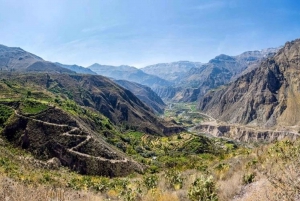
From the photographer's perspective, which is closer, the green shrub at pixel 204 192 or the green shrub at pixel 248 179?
the green shrub at pixel 204 192

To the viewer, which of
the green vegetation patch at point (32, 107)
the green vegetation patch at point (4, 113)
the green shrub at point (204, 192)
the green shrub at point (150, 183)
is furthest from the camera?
the green vegetation patch at point (32, 107)

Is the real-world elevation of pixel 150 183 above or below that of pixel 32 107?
below

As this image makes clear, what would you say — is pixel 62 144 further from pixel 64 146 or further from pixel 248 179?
pixel 248 179

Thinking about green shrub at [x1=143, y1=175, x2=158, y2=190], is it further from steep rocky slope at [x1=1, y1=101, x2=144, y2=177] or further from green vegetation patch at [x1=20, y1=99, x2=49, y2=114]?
green vegetation patch at [x1=20, y1=99, x2=49, y2=114]

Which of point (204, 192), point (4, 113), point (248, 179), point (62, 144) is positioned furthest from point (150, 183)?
point (4, 113)

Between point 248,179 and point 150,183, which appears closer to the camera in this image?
point 248,179

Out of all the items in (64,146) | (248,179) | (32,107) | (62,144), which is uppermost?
(248,179)

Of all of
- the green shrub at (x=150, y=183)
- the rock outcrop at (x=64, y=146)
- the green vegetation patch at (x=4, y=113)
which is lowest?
the rock outcrop at (x=64, y=146)

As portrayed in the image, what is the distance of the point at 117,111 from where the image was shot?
620ft

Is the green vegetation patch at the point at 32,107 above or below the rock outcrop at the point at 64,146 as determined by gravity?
above

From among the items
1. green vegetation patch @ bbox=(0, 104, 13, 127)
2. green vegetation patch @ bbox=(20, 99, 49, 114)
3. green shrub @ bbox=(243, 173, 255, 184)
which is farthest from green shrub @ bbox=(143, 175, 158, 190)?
green vegetation patch @ bbox=(20, 99, 49, 114)

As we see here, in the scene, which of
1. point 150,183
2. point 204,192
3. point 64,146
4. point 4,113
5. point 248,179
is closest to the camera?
point 204,192

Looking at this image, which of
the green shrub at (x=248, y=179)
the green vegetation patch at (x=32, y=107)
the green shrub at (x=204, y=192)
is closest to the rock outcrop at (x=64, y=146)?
the green vegetation patch at (x=32, y=107)

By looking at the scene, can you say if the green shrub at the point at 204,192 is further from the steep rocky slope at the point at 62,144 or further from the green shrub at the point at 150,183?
the steep rocky slope at the point at 62,144
